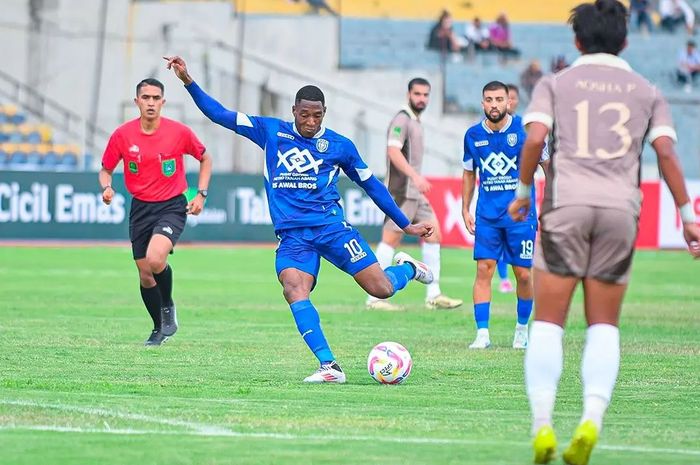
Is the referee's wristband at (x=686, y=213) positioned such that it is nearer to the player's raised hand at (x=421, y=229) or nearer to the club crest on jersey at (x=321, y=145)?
the player's raised hand at (x=421, y=229)

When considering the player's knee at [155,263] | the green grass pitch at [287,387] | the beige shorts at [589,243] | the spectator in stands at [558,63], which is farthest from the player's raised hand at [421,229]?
the spectator in stands at [558,63]

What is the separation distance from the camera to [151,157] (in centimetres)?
1245

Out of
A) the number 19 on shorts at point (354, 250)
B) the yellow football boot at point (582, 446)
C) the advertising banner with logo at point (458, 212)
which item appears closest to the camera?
the yellow football boot at point (582, 446)

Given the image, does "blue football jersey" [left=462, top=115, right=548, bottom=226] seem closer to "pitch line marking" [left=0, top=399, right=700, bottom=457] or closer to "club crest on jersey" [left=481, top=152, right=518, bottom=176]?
"club crest on jersey" [left=481, top=152, right=518, bottom=176]

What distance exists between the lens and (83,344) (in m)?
12.0

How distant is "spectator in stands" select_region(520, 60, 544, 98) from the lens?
37.0 m

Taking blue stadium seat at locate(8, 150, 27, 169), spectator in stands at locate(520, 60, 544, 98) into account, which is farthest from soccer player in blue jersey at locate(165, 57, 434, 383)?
spectator in stands at locate(520, 60, 544, 98)

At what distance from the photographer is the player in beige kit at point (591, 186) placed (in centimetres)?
672

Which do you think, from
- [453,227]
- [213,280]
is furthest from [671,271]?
[213,280]

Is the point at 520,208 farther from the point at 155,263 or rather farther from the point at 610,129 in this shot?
the point at 155,263

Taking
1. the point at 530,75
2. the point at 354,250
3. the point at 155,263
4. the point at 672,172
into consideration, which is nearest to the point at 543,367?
the point at 672,172

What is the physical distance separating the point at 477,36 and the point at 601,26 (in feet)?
106

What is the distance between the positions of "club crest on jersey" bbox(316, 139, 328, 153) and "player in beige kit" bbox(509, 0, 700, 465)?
10.8 feet

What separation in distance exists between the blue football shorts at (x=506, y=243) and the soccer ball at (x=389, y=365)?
9.58 feet
